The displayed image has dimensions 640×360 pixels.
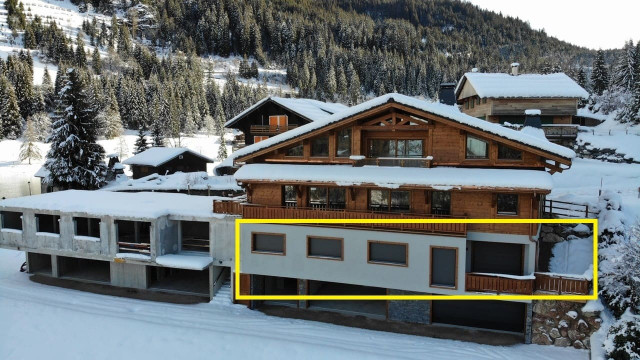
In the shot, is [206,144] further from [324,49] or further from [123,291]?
[324,49]

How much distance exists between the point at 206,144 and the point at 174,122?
10150 millimetres

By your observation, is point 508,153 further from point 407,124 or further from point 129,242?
point 129,242

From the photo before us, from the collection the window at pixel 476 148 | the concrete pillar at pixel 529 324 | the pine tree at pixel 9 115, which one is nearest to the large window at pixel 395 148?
the window at pixel 476 148

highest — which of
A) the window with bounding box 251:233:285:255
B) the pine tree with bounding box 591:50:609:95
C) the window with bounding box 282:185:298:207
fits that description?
the pine tree with bounding box 591:50:609:95

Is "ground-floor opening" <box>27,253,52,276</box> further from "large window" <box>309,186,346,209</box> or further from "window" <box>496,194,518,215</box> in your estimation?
"window" <box>496,194,518,215</box>

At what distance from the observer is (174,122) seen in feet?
351

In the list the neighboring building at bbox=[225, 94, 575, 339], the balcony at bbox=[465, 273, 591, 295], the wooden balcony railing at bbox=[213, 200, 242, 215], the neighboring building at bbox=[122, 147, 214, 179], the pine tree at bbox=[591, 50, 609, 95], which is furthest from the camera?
the pine tree at bbox=[591, 50, 609, 95]

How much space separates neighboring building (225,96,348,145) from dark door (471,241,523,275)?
63.1ft

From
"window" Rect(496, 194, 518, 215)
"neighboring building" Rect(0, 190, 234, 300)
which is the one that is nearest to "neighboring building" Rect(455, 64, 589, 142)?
"window" Rect(496, 194, 518, 215)

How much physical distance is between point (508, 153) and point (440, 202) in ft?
12.5

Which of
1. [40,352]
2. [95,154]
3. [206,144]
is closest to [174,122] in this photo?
[206,144]

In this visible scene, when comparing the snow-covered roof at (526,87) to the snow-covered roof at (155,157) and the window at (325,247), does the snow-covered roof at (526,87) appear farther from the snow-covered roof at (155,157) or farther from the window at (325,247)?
the snow-covered roof at (155,157)

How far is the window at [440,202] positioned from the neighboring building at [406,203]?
0.07 m

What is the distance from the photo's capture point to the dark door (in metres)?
19.8
